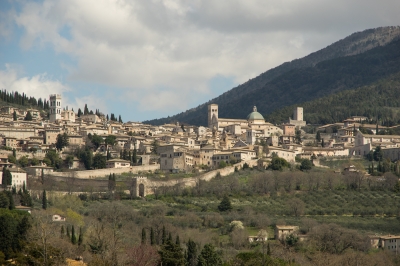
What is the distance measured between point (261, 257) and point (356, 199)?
97.1ft

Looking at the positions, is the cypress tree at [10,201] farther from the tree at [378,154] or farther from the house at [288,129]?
the house at [288,129]

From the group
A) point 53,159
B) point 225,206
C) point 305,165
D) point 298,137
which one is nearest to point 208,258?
point 225,206

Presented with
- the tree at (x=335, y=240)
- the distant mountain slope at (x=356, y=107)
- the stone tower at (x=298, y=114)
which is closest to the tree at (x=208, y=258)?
the tree at (x=335, y=240)

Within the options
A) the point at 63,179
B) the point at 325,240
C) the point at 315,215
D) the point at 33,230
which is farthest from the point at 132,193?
the point at 33,230

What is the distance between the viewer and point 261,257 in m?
50.3

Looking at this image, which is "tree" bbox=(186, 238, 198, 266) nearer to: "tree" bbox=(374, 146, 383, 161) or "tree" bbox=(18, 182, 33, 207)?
"tree" bbox=(18, 182, 33, 207)

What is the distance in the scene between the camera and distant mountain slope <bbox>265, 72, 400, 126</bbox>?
128250 mm

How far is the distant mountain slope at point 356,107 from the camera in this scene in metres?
128

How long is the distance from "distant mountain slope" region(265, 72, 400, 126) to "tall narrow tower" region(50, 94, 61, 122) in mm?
31607

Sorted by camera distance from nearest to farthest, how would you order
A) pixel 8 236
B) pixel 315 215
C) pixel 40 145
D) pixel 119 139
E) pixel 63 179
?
pixel 8 236
pixel 315 215
pixel 63 179
pixel 40 145
pixel 119 139

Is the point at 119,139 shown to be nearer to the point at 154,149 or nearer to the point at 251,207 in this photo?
the point at 154,149

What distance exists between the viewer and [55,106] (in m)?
112

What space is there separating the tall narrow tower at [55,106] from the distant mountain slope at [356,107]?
31.6 m

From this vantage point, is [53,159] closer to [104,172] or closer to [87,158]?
[87,158]
